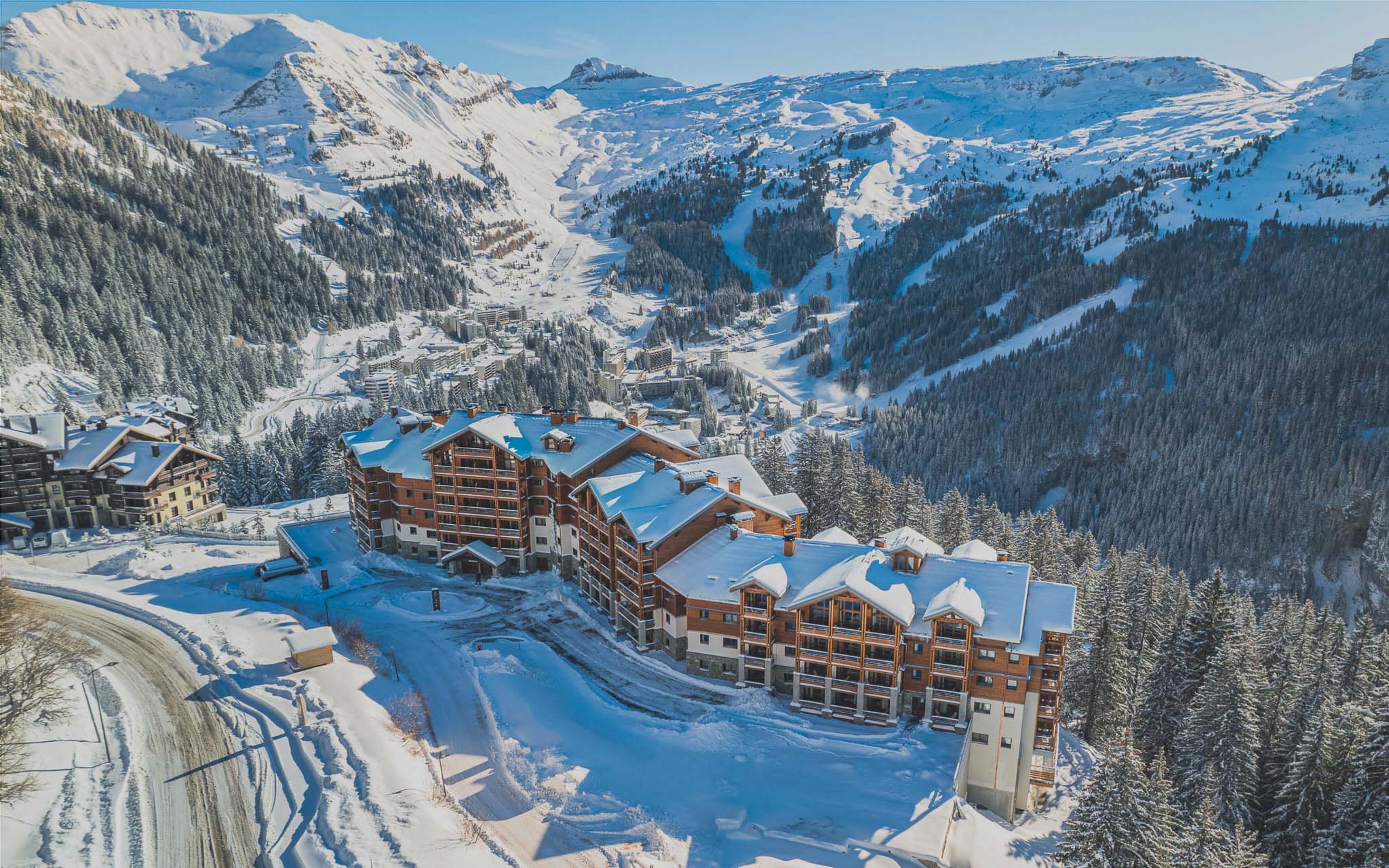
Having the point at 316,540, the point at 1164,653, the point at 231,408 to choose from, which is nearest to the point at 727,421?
the point at 231,408

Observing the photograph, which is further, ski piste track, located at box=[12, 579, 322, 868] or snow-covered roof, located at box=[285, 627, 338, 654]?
snow-covered roof, located at box=[285, 627, 338, 654]

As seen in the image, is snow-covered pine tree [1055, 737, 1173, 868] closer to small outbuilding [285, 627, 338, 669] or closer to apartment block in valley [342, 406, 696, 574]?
apartment block in valley [342, 406, 696, 574]

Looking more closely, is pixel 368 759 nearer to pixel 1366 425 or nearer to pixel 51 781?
pixel 51 781

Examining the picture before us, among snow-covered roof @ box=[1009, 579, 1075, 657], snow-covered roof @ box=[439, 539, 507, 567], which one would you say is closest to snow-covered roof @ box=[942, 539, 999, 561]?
snow-covered roof @ box=[1009, 579, 1075, 657]

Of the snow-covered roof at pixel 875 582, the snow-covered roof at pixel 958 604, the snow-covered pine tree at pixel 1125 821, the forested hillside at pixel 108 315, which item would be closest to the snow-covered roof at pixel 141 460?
the forested hillside at pixel 108 315

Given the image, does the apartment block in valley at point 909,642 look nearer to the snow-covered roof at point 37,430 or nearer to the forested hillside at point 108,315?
the snow-covered roof at point 37,430
